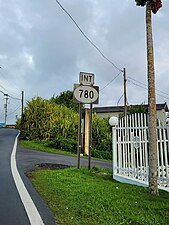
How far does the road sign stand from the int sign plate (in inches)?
5.7

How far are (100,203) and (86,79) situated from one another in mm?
5347

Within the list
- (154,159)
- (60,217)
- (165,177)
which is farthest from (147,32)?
(60,217)

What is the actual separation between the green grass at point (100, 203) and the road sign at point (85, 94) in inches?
125

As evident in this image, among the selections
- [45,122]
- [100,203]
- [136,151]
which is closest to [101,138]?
[45,122]

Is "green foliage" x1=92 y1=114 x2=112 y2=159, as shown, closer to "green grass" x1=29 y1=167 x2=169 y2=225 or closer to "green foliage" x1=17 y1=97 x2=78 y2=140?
"green foliage" x1=17 y1=97 x2=78 y2=140

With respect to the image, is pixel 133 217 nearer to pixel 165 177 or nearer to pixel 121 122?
pixel 165 177

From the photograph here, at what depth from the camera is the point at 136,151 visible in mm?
6930

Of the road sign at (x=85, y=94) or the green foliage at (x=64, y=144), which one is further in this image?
the green foliage at (x=64, y=144)

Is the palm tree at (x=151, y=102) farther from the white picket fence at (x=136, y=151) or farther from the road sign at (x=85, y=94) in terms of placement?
the road sign at (x=85, y=94)

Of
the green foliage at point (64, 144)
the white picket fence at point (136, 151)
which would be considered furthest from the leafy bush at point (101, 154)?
the white picket fence at point (136, 151)

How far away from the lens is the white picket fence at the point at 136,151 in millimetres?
6078

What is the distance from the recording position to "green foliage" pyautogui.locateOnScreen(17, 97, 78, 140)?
2094 cm

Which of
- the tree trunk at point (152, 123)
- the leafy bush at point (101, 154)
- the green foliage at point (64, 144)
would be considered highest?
the tree trunk at point (152, 123)

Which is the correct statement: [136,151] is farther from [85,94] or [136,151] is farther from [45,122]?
[45,122]
